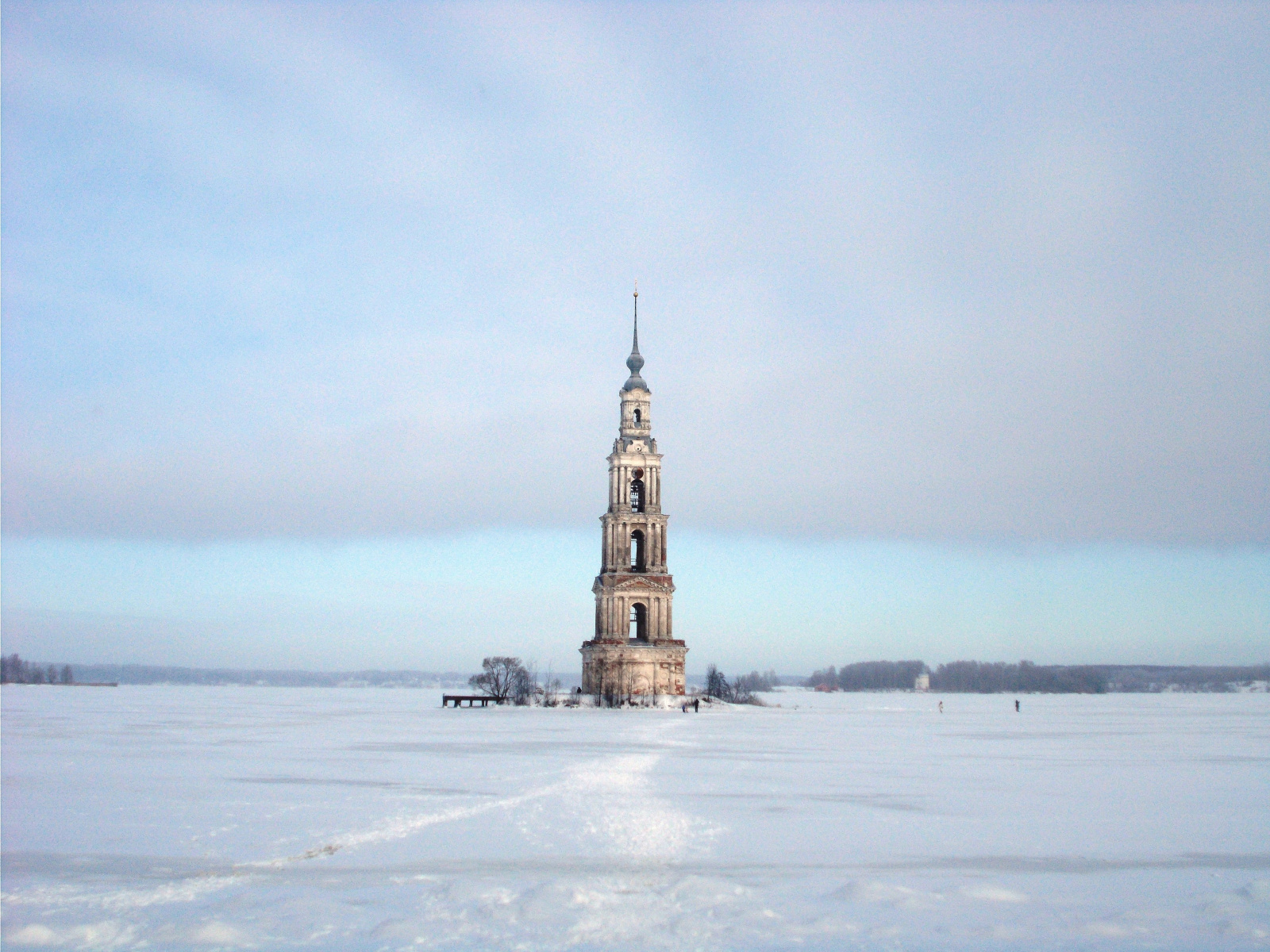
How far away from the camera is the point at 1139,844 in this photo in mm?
17875

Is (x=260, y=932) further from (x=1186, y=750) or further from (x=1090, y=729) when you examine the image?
(x=1090, y=729)

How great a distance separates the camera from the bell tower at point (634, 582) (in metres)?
80.3

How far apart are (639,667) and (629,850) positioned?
209 ft

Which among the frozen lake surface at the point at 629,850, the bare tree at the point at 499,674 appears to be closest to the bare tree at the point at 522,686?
the bare tree at the point at 499,674

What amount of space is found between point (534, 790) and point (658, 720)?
116 ft

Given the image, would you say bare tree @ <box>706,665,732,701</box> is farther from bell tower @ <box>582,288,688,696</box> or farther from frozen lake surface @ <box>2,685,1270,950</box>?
frozen lake surface @ <box>2,685,1270,950</box>

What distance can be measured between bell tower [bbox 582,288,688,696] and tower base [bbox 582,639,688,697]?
6cm

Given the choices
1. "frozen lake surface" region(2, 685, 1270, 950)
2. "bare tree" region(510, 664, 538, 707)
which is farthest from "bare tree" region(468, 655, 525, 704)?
"frozen lake surface" region(2, 685, 1270, 950)

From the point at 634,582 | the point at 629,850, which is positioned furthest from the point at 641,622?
the point at 629,850

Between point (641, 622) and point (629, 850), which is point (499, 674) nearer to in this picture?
point (641, 622)

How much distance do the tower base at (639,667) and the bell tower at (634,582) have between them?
0.19 ft

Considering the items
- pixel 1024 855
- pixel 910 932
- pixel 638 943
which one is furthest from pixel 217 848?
pixel 1024 855

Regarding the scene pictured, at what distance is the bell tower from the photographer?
8031 cm

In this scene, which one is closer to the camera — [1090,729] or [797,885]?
[797,885]
